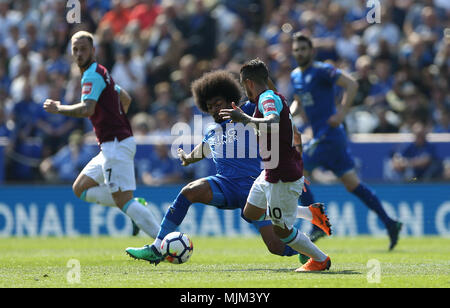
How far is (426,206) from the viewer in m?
15.0

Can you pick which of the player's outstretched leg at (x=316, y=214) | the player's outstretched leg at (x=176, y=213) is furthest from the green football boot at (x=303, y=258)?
the player's outstretched leg at (x=176, y=213)

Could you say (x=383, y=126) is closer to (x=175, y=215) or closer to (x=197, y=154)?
(x=197, y=154)

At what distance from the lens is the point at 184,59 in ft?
58.5

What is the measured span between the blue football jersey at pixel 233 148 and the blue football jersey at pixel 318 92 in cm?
318

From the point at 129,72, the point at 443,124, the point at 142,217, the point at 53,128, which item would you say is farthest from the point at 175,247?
the point at 129,72

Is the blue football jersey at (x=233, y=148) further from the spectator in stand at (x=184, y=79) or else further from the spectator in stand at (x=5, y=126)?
the spectator in stand at (x=5, y=126)

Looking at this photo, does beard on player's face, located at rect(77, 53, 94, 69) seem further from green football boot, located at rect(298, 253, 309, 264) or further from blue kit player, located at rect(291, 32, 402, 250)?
blue kit player, located at rect(291, 32, 402, 250)

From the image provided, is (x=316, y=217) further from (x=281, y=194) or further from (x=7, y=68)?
(x=7, y=68)

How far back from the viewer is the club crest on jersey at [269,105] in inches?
291

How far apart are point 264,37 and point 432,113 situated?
14.6 feet

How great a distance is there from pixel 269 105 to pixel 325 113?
15.5 feet
